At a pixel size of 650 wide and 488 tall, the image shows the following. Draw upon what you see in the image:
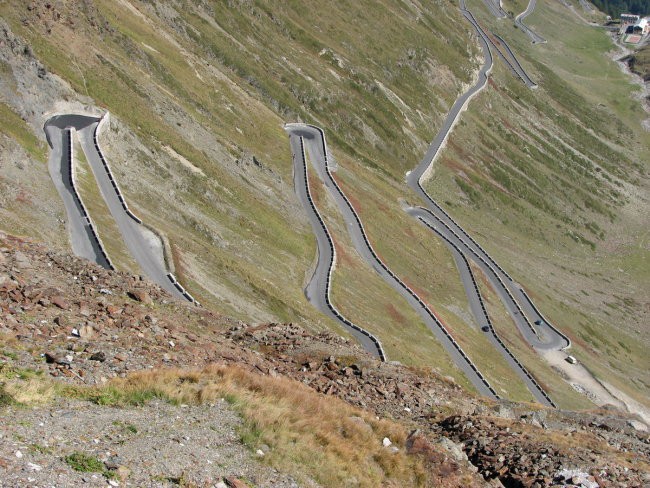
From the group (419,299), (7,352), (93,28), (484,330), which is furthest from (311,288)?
(7,352)

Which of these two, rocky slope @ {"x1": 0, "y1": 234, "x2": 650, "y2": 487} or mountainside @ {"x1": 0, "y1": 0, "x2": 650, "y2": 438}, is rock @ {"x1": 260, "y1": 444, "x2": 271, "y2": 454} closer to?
rocky slope @ {"x1": 0, "y1": 234, "x2": 650, "y2": 487}

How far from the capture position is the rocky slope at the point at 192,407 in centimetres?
1747

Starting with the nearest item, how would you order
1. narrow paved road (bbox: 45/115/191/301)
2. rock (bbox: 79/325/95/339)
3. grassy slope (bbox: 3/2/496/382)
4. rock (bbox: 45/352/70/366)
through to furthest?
rock (bbox: 45/352/70/366) → rock (bbox: 79/325/95/339) → narrow paved road (bbox: 45/115/191/301) → grassy slope (bbox: 3/2/496/382)

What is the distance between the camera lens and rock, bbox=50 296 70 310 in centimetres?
2580

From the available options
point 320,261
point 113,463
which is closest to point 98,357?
point 113,463

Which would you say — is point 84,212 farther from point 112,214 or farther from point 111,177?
point 111,177

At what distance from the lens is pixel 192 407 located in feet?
68.7

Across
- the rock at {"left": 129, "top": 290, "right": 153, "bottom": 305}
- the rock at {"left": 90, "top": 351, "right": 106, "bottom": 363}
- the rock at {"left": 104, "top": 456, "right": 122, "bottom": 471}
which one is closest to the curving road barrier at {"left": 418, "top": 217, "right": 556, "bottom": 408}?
the rock at {"left": 129, "top": 290, "right": 153, "bottom": 305}

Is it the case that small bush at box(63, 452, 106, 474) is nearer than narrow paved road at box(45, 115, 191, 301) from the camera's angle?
Yes

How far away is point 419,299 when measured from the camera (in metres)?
85.1

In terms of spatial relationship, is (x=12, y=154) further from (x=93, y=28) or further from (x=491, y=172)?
(x=491, y=172)

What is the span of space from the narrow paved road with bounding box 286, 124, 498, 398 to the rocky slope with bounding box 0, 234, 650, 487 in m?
37.4

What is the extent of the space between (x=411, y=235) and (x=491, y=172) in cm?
6295

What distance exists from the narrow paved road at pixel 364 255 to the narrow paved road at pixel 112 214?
22.6 metres
